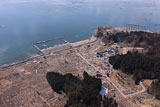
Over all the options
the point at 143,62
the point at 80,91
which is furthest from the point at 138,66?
the point at 80,91

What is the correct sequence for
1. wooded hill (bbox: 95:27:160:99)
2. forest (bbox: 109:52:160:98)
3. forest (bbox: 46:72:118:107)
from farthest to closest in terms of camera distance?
1. forest (bbox: 109:52:160:98)
2. wooded hill (bbox: 95:27:160:99)
3. forest (bbox: 46:72:118:107)

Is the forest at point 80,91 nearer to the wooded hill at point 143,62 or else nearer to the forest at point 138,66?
the wooded hill at point 143,62

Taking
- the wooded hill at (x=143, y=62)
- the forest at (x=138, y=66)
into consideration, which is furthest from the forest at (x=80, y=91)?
the forest at (x=138, y=66)

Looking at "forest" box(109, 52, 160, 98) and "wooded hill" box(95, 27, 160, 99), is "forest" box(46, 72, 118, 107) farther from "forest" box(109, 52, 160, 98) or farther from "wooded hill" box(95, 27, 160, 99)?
"forest" box(109, 52, 160, 98)

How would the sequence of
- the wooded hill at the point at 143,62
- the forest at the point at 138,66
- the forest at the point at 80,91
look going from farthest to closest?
the forest at the point at 138,66 < the wooded hill at the point at 143,62 < the forest at the point at 80,91

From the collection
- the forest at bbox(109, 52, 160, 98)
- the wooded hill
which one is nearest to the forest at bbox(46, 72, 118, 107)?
the wooded hill

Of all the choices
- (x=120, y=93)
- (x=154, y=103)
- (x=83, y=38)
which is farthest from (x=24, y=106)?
(x=83, y=38)

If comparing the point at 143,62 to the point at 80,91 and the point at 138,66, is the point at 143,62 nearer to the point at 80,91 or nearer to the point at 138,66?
the point at 138,66

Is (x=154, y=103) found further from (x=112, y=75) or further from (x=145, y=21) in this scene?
(x=145, y=21)
